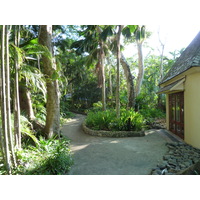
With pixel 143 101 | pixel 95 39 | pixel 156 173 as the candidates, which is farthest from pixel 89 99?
A: pixel 156 173

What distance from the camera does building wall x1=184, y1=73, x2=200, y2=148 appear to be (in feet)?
17.6

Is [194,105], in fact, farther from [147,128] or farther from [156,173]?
[147,128]

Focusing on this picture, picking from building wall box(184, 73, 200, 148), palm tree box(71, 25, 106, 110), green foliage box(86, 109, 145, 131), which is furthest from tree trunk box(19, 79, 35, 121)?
building wall box(184, 73, 200, 148)

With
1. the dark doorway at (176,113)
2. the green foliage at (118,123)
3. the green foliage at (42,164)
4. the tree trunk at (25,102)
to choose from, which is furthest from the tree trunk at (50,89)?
the dark doorway at (176,113)

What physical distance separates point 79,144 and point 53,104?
1749mm

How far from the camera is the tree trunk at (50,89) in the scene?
565 cm

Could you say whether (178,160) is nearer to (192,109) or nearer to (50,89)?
(192,109)

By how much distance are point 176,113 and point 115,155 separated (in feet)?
13.9

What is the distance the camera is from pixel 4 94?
3.01 meters

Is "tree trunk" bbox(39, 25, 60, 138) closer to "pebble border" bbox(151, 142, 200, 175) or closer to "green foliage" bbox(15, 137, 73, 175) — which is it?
"green foliage" bbox(15, 137, 73, 175)

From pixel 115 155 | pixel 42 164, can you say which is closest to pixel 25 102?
pixel 42 164

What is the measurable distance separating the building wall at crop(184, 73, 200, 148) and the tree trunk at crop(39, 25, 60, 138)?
459 cm
